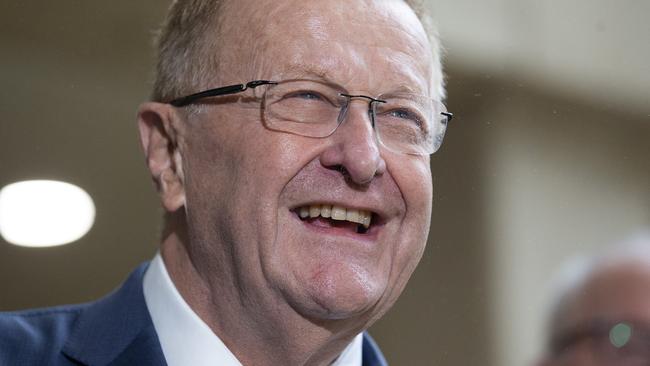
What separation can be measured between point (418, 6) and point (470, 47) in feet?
0.64

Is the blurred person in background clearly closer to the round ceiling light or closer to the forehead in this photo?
the forehead

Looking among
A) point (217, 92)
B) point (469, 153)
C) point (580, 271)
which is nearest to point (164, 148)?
point (217, 92)

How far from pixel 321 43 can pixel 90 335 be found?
2.13 ft

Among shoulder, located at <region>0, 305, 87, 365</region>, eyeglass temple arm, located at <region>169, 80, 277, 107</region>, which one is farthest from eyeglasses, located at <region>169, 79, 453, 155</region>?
shoulder, located at <region>0, 305, 87, 365</region>

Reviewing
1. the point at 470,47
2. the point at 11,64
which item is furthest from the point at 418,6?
the point at 11,64

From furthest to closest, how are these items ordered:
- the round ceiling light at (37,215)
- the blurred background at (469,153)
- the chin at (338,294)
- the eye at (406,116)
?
the round ceiling light at (37,215) → the blurred background at (469,153) → the eye at (406,116) → the chin at (338,294)

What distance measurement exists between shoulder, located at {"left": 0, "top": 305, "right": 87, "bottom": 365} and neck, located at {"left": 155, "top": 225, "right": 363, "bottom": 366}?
9.6 inches

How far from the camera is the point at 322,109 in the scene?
1671 mm

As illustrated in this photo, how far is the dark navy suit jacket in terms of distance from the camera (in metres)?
1.75

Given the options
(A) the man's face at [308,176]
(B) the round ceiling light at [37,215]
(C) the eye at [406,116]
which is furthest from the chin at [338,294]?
(B) the round ceiling light at [37,215]

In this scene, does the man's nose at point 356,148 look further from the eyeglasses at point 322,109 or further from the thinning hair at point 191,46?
the thinning hair at point 191,46

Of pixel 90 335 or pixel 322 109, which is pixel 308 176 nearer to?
pixel 322 109

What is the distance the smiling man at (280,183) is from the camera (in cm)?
162

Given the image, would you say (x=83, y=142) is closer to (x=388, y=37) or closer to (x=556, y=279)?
(x=388, y=37)
